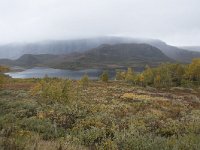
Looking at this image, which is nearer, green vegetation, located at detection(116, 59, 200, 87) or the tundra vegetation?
the tundra vegetation

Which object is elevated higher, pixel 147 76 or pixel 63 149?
pixel 63 149

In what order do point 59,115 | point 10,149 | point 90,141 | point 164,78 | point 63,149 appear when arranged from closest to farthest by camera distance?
point 10,149
point 63,149
point 90,141
point 59,115
point 164,78

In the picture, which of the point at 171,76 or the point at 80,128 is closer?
the point at 80,128

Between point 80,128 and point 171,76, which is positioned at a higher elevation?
point 80,128

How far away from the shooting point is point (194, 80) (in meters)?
95.3

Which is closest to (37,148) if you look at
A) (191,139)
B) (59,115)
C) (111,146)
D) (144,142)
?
(111,146)

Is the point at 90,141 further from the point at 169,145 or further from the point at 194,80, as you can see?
the point at 194,80

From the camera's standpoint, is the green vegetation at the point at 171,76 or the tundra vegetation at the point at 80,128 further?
the green vegetation at the point at 171,76

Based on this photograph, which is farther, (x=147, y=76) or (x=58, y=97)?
(x=147, y=76)

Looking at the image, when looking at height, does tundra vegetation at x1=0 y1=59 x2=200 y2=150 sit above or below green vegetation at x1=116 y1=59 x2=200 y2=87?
above

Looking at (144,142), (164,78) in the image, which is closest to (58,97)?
(144,142)

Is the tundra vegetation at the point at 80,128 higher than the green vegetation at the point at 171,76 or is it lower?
higher

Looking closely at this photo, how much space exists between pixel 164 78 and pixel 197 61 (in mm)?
15468

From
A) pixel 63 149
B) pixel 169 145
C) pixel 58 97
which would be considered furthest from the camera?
pixel 58 97
